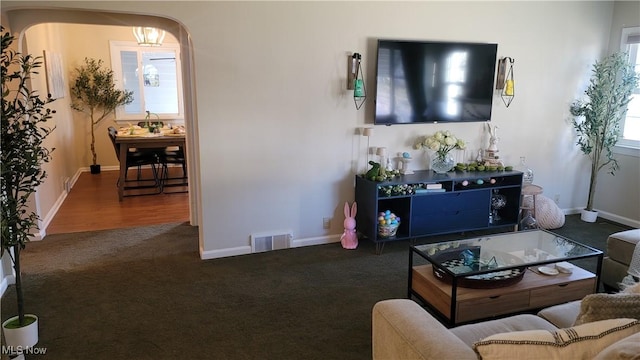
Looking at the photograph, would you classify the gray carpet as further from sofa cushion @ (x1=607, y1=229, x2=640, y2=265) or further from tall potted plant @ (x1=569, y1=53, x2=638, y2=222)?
sofa cushion @ (x1=607, y1=229, x2=640, y2=265)

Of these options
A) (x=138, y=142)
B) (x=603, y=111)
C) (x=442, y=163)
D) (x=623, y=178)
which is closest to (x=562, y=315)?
(x=442, y=163)

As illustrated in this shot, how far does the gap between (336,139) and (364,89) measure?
0.54 m

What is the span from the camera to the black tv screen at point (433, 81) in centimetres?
438

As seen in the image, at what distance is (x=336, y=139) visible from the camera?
14.7 ft

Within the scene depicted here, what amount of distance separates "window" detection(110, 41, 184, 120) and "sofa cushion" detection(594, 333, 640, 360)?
7.82m

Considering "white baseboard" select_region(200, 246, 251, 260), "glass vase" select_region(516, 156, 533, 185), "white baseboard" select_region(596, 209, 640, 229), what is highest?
"glass vase" select_region(516, 156, 533, 185)

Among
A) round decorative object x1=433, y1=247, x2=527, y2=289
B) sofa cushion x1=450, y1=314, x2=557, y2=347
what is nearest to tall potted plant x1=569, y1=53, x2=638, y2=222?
round decorative object x1=433, y1=247, x2=527, y2=289

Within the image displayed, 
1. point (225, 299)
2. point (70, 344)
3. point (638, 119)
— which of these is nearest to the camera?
point (70, 344)

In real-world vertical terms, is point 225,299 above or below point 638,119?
below

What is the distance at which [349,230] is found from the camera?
→ 4.43 metres

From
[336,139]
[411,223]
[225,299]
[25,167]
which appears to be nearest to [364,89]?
[336,139]

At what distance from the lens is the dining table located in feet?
20.2

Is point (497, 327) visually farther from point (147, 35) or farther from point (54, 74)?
point (147, 35)

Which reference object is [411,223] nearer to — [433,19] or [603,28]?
[433,19]
